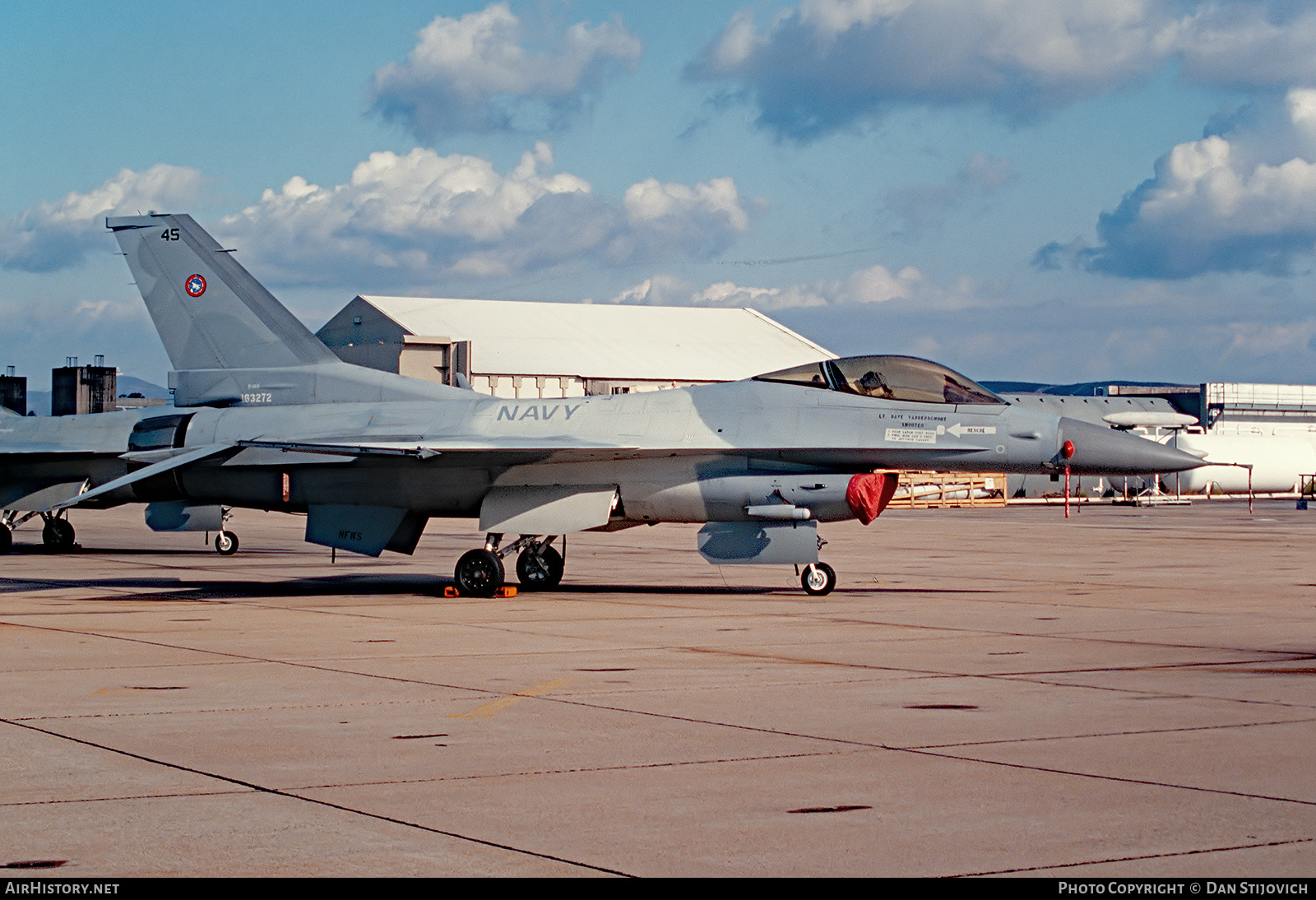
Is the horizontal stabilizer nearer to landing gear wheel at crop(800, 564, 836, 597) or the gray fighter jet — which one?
the gray fighter jet

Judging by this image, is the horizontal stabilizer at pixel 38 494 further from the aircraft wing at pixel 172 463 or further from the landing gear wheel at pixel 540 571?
the landing gear wheel at pixel 540 571

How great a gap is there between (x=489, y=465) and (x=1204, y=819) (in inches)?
523

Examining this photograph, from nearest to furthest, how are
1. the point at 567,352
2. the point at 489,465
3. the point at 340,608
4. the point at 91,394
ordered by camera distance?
the point at 340,608 → the point at 489,465 → the point at 567,352 → the point at 91,394

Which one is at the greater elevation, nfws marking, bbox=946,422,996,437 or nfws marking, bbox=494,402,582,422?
nfws marking, bbox=494,402,582,422

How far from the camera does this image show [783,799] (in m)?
6.22

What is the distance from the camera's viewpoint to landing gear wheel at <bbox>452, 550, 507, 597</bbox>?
17.9 metres

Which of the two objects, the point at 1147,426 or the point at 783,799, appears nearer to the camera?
the point at 783,799

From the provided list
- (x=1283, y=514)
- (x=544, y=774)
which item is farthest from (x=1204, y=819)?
(x=1283, y=514)

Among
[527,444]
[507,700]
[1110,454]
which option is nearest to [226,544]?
[527,444]

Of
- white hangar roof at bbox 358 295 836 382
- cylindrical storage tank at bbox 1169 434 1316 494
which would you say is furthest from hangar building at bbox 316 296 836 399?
cylindrical storage tank at bbox 1169 434 1316 494

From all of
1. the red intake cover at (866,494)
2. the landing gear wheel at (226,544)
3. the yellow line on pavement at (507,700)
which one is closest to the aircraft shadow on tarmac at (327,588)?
the red intake cover at (866,494)

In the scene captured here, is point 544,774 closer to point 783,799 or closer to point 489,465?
point 783,799

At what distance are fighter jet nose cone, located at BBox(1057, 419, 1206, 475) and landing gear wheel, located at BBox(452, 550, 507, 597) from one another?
23.1 ft

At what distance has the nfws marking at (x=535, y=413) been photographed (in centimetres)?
1833
